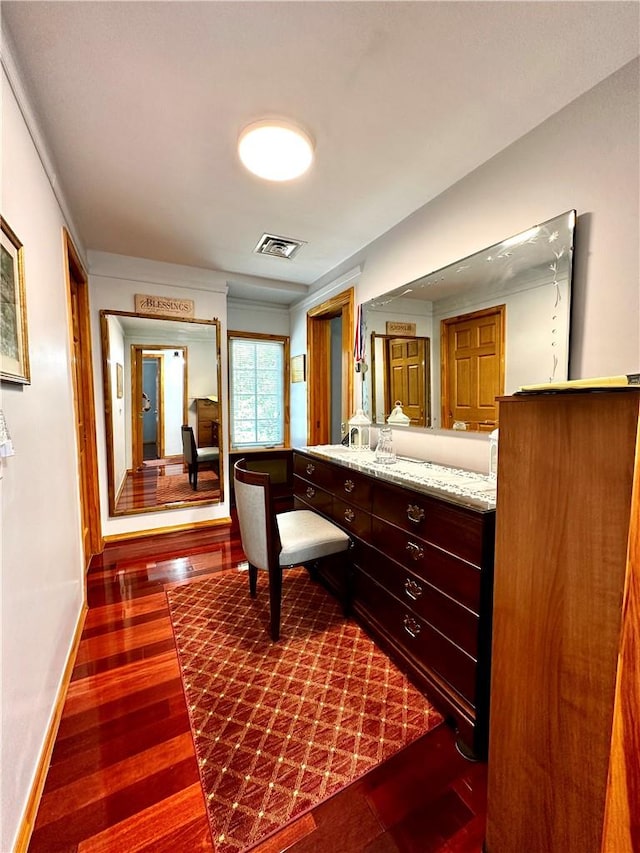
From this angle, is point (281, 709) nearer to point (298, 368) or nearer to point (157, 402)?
point (157, 402)

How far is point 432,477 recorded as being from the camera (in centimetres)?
177

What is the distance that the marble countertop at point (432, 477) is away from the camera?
1381 mm

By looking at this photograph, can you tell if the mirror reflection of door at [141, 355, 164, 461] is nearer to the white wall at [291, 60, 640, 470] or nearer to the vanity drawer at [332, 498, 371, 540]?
the vanity drawer at [332, 498, 371, 540]

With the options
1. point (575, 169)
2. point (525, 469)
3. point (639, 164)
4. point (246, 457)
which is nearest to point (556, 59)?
point (575, 169)

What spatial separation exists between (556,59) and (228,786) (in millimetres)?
2848

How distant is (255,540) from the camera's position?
1926 mm

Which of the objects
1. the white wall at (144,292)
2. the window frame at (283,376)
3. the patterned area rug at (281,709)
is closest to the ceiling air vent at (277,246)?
the white wall at (144,292)

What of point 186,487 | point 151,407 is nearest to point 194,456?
point 186,487

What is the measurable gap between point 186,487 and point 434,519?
2957mm

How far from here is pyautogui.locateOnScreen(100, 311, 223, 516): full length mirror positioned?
3242 millimetres

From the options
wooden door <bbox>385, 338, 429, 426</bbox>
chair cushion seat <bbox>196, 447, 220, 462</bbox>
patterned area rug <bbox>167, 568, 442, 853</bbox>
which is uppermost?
wooden door <bbox>385, 338, 429, 426</bbox>

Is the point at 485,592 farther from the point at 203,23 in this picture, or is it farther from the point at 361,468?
the point at 203,23

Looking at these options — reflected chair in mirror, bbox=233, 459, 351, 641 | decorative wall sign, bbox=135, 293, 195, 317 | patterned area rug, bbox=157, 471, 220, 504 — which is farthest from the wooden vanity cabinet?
decorative wall sign, bbox=135, 293, 195, 317

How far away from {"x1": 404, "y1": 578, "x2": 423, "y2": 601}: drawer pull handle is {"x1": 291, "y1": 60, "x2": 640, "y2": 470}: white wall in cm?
77
